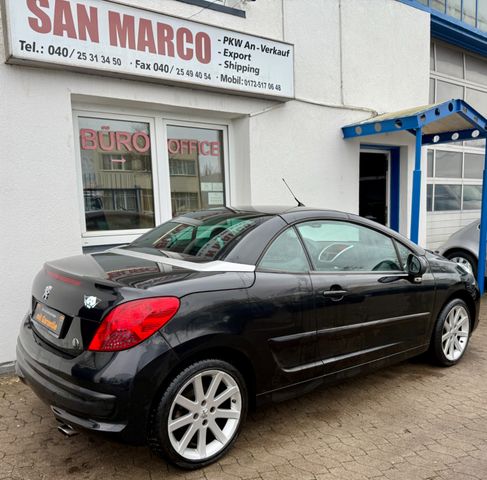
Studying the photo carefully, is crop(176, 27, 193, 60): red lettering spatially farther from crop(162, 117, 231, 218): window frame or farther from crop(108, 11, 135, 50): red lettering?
crop(162, 117, 231, 218): window frame

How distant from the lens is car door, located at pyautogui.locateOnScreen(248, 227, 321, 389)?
2.75 m

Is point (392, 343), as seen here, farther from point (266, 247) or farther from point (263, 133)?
point (263, 133)

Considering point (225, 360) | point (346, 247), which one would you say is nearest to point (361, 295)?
point (346, 247)

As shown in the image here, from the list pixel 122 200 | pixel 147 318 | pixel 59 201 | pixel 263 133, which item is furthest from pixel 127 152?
pixel 147 318

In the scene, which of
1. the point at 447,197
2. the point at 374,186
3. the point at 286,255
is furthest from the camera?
the point at 447,197

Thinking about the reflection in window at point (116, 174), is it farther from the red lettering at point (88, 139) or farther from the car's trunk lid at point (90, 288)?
the car's trunk lid at point (90, 288)

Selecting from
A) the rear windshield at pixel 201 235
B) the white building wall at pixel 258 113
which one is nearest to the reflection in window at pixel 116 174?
the white building wall at pixel 258 113

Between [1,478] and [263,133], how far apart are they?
463 cm

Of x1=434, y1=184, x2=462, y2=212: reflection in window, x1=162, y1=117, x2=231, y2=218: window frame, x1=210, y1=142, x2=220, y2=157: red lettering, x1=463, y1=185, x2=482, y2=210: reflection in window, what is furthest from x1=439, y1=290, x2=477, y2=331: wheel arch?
x1=463, y1=185, x2=482, y2=210: reflection in window

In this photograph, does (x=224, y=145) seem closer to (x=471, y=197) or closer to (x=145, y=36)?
(x=145, y=36)

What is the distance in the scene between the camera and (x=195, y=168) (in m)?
5.74

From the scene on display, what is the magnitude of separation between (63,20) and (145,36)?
0.81m

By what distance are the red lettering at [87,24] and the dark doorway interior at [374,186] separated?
5.10 meters

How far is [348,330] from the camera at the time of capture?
3.19m
